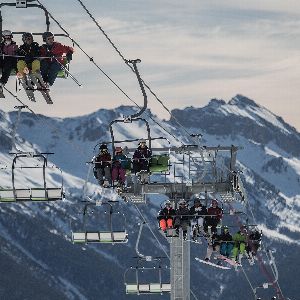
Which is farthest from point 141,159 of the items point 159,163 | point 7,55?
point 7,55

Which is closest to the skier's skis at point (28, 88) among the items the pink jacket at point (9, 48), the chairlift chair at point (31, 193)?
the pink jacket at point (9, 48)

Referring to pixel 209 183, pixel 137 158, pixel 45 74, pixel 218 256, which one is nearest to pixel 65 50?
pixel 45 74

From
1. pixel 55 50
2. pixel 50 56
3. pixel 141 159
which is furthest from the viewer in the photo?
pixel 141 159

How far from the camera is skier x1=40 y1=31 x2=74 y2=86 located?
3403 centimetres

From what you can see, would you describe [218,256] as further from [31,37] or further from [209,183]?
[31,37]

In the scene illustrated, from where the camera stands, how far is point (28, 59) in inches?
1325

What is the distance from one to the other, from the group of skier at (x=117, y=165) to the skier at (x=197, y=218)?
442 centimetres

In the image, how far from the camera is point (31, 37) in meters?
34.6

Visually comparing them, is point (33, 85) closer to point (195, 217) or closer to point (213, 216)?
point (195, 217)

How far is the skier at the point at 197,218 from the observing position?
47.8 meters

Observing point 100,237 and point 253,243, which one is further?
point 253,243

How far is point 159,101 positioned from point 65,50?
4.11 metres

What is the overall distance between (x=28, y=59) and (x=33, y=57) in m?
0.15

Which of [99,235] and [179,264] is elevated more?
[99,235]
